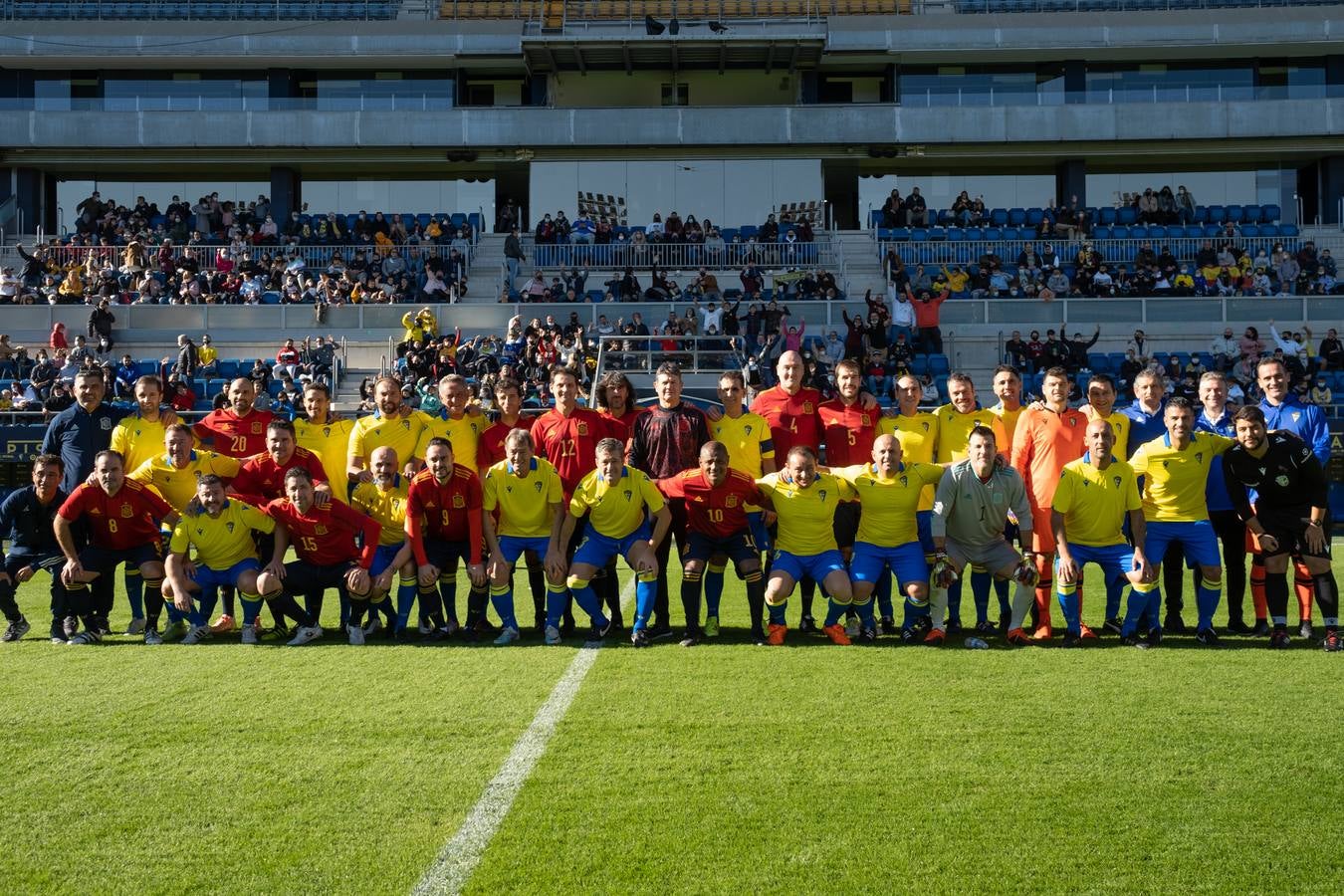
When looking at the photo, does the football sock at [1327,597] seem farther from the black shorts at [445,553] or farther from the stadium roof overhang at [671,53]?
the stadium roof overhang at [671,53]

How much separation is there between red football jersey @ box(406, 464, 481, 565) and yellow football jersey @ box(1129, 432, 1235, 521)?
13.5 feet

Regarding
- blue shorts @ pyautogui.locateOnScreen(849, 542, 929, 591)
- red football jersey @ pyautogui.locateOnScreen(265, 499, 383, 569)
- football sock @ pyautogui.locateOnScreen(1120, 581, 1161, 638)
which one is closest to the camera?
football sock @ pyautogui.locateOnScreen(1120, 581, 1161, 638)

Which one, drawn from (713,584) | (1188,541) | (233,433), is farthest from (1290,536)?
(233,433)

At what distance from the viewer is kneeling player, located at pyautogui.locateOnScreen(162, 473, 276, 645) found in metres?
7.73

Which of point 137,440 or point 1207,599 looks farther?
point 137,440

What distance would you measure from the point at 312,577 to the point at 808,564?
3.12 metres

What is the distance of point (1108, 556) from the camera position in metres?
7.64

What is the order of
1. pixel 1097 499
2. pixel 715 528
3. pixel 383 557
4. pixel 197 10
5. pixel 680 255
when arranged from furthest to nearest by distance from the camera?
pixel 197 10, pixel 680 255, pixel 383 557, pixel 715 528, pixel 1097 499

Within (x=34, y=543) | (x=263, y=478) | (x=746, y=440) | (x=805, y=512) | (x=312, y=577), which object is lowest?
(x=312, y=577)

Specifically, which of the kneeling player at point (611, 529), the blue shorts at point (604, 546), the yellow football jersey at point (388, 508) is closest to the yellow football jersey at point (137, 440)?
the yellow football jersey at point (388, 508)

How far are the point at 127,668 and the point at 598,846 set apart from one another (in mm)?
3968

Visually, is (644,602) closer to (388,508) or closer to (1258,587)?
(388,508)

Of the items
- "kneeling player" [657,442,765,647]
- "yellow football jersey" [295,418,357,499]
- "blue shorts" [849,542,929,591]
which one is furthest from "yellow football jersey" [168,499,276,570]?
"blue shorts" [849,542,929,591]

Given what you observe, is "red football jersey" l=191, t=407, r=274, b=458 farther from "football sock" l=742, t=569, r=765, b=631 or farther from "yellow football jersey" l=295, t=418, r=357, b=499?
"football sock" l=742, t=569, r=765, b=631
